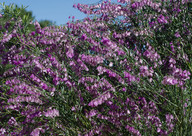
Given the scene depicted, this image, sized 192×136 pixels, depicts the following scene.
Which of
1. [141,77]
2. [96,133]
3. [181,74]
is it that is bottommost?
[96,133]

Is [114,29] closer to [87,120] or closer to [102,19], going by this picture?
[102,19]

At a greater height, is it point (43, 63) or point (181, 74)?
point (43, 63)

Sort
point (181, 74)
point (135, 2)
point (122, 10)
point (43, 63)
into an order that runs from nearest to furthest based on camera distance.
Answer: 1. point (181, 74)
2. point (43, 63)
3. point (135, 2)
4. point (122, 10)

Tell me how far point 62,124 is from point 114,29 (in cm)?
237

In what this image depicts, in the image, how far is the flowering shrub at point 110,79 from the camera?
4.02m

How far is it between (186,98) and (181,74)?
0.50 metres

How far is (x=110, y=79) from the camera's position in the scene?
5.00 m

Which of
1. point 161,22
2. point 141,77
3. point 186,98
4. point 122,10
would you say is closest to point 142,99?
point 141,77

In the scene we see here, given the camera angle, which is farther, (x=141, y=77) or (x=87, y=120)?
(x=87, y=120)

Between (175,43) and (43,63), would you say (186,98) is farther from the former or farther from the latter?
(43,63)

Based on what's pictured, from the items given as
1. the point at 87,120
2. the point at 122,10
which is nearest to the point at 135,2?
the point at 122,10

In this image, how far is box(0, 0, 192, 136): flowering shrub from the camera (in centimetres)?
402

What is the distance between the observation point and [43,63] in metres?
4.59

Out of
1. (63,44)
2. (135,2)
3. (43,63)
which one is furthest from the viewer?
(135,2)
